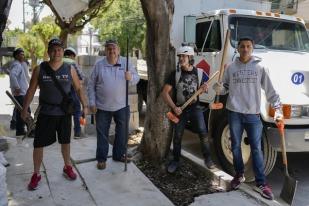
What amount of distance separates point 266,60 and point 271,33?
960 mm

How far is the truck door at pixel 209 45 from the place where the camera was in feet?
19.4

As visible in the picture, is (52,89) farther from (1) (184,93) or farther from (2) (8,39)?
(2) (8,39)

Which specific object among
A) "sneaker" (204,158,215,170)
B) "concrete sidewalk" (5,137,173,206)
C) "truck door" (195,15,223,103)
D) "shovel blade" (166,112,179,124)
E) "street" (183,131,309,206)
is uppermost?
"truck door" (195,15,223,103)

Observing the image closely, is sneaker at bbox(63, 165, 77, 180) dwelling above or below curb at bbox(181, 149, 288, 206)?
Answer: above

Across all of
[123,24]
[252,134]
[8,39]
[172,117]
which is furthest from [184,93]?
[123,24]

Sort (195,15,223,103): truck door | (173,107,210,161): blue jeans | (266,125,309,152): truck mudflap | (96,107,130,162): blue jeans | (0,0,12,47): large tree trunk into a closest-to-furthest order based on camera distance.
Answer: (0,0,12,47): large tree trunk < (266,125,309,152): truck mudflap < (173,107,210,161): blue jeans < (96,107,130,162): blue jeans < (195,15,223,103): truck door

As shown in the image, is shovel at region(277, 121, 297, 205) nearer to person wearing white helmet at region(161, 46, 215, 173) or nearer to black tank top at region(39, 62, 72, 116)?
person wearing white helmet at region(161, 46, 215, 173)

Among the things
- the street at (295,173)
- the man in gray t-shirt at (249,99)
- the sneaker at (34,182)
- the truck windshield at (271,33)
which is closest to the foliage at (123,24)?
the street at (295,173)

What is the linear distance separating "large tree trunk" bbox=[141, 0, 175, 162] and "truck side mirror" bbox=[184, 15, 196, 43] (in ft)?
4.02

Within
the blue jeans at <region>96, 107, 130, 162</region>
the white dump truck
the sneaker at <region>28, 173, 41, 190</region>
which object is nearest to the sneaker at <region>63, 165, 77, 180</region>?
the sneaker at <region>28, 173, 41, 190</region>

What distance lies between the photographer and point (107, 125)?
188 inches

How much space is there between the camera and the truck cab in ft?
14.7

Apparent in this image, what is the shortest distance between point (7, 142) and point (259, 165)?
3645 millimetres

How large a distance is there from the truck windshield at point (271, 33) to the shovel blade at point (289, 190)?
92.2 inches
